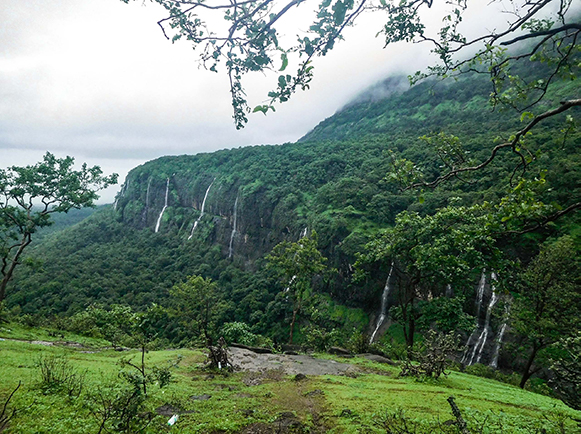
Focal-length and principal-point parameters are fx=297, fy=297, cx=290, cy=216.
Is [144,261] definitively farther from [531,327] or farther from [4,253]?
[531,327]

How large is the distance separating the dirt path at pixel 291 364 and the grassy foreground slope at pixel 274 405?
7.30 ft

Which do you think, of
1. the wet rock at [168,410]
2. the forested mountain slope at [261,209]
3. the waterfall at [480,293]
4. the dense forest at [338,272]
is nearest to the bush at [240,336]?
the dense forest at [338,272]

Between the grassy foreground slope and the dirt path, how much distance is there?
2.23 metres

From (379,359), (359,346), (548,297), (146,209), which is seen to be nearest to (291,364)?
(379,359)

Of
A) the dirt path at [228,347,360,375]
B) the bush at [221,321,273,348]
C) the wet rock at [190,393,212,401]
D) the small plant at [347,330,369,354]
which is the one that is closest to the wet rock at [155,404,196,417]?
the wet rock at [190,393,212,401]

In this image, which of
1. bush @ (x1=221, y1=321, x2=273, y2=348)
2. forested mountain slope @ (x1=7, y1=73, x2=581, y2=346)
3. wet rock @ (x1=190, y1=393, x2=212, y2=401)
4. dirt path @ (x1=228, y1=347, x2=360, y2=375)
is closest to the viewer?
wet rock @ (x1=190, y1=393, x2=212, y2=401)

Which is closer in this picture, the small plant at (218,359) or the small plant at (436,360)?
the small plant at (436,360)

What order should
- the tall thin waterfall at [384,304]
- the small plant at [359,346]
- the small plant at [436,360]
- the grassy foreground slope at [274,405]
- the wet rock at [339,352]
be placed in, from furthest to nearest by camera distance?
the tall thin waterfall at [384,304]
the small plant at [359,346]
the wet rock at [339,352]
the small plant at [436,360]
the grassy foreground slope at [274,405]

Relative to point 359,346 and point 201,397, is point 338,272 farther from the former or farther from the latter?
point 201,397

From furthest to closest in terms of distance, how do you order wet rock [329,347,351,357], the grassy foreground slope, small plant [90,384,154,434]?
1. wet rock [329,347,351,357]
2. the grassy foreground slope
3. small plant [90,384,154,434]

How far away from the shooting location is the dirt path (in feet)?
37.7

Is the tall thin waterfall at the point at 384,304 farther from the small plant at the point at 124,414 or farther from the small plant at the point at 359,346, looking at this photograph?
the small plant at the point at 124,414

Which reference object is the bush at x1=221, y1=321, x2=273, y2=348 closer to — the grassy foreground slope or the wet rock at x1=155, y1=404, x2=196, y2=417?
the grassy foreground slope

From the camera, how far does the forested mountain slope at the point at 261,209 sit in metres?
31.4
